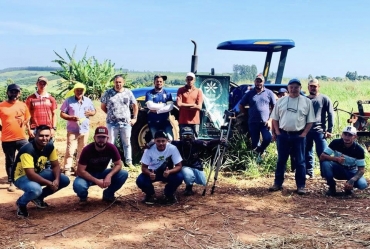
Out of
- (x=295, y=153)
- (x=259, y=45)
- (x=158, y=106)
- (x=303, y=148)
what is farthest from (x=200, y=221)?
(x=259, y=45)

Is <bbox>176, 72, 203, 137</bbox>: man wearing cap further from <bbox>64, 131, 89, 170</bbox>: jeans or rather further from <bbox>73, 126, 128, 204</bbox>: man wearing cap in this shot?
<bbox>73, 126, 128, 204</bbox>: man wearing cap

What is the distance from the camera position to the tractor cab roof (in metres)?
7.40

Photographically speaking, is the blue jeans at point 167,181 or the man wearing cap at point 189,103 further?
the man wearing cap at point 189,103

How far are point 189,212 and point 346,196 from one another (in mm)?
2206

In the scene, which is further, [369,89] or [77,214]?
[369,89]

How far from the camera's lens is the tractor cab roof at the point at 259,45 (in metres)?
7.40

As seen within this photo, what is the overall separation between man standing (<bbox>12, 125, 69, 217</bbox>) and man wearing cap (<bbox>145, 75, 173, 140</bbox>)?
2.17 meters

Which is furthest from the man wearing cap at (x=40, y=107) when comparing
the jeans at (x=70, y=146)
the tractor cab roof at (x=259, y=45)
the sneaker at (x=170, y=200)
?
the tractor cab roof at (x=259, y=45)

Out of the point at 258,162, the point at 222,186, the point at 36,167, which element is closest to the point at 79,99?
the point at 36,167

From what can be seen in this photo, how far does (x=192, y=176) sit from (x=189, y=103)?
61.3 inches

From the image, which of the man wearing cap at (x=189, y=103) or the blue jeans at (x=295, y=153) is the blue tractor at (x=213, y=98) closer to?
the man wearing cap at (x=189, y=103)

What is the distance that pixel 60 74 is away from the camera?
1680cm

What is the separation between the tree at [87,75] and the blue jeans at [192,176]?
11.1m

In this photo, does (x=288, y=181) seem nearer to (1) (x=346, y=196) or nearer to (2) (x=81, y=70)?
(1) (x=346, y=196)
